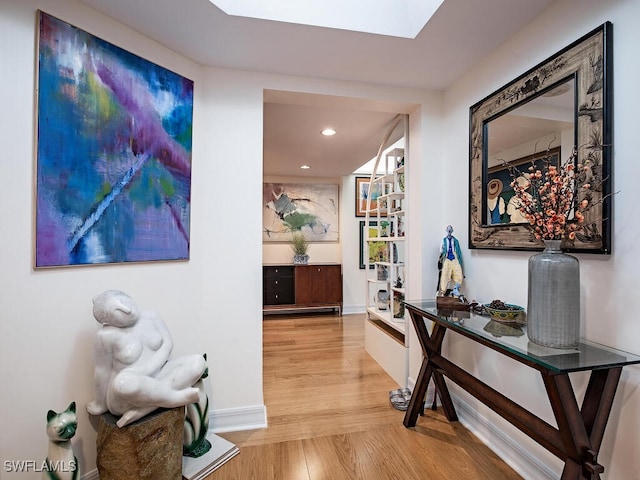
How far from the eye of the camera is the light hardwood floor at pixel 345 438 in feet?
5.30

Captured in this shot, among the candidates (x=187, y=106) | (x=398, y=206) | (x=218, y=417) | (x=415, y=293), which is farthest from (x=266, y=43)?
(x=218, y=417)

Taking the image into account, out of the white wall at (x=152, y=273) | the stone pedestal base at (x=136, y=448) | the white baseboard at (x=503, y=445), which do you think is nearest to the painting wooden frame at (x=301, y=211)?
the white wall at (x=152, y=273)

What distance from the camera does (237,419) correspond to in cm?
198

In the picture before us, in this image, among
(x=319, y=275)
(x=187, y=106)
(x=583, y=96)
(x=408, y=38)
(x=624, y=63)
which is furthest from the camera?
(x=319, y=275)

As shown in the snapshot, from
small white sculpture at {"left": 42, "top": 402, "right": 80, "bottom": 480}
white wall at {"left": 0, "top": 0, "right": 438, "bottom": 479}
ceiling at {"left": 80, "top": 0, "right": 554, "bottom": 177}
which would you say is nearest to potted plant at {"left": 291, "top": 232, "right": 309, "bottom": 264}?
ceiling at {"left": 80, "top": 0, "right": 554, "bottom": 177}

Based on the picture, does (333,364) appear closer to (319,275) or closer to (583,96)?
(319,275)

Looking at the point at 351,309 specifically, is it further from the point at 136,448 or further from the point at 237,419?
the point at 136,448

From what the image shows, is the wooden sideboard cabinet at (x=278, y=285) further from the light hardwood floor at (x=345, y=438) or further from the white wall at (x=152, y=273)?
the white wall at (x=152, y=273)

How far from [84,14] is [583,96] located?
231cm

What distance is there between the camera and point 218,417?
1.95 m

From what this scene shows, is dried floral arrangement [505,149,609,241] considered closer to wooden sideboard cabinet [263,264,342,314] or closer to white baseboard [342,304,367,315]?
wooden sideboard cabinet [263,264,342,314]

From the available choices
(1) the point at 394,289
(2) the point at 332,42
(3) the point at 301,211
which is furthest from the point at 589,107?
(3) the point at 301,211

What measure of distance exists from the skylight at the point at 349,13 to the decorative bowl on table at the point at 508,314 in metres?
1.54

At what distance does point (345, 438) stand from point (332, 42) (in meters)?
2.37
